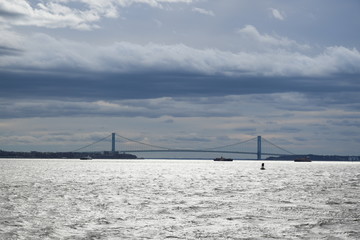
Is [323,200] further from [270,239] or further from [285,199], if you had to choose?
[270,239]

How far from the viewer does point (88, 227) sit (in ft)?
111

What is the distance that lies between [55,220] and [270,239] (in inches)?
562

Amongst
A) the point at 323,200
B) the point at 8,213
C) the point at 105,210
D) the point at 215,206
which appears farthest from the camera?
the point at 323,200

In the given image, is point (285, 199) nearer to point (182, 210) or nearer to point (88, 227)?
point (182, 210)

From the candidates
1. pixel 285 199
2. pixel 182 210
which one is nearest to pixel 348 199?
pixel 285 199

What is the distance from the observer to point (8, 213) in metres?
40.7

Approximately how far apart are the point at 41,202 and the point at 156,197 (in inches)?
445

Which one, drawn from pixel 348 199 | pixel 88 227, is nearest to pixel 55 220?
pixel 88 227

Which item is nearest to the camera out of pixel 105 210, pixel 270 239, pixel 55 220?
pixel 270 239

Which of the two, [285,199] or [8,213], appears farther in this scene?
[285,199]

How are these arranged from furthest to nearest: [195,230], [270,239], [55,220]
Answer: [55,220], [195,230], [270,239]

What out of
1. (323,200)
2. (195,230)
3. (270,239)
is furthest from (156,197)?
(270,239)

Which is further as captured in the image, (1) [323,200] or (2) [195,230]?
(1) [323,200]

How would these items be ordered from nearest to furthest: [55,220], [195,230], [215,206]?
[195,230], [55,220], [215,206]
